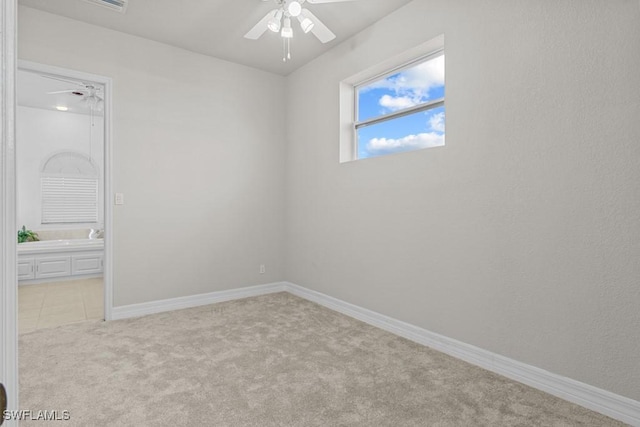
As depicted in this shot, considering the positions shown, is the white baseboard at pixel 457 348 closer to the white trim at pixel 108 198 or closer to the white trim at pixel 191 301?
the white trim at pixel 191 301

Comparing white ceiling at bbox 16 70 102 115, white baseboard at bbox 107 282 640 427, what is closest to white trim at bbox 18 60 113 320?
white baseboard at bbox 107 282 640 427

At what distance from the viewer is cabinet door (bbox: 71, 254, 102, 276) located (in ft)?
16.9

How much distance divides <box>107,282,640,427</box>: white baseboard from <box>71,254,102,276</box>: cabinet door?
2.65 m

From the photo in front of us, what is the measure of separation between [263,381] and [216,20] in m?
3.00

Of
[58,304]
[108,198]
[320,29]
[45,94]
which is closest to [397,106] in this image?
[320,29]

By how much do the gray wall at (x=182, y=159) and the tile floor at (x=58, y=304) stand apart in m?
0.59

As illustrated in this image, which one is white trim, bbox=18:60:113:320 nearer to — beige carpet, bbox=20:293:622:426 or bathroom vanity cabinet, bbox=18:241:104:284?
beige carpet, bbox=20:293:622:426

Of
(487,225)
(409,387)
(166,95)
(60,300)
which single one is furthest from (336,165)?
(60,300)

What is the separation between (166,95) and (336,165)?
194 cm

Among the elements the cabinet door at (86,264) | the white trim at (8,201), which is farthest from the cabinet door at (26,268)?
the white trim at (8,201)

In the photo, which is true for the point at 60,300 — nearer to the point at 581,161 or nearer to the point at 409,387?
the point at 409,387

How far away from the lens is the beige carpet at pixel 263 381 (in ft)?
5.60

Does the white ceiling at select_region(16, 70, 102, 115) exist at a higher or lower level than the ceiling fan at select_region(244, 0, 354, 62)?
higher

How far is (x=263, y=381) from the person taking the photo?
2.04m
